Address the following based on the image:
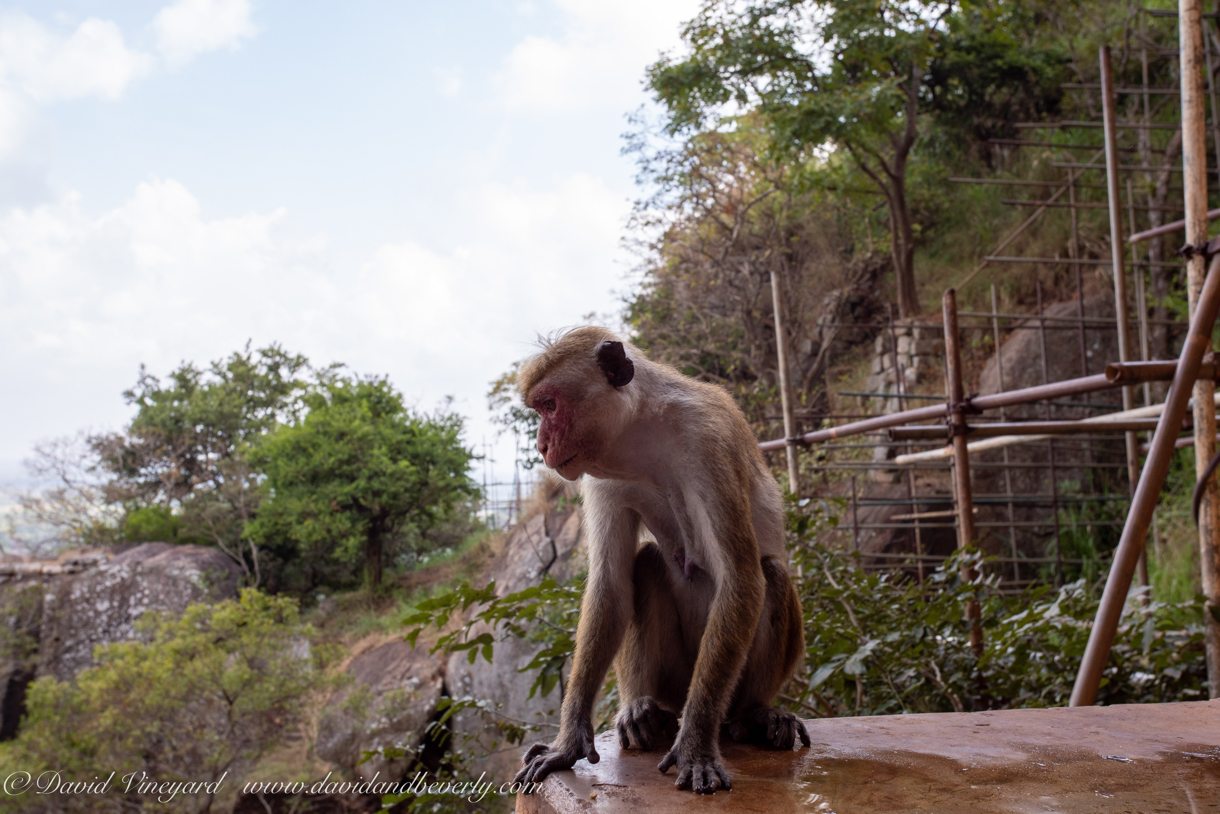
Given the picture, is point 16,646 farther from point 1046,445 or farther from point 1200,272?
point 1200,272

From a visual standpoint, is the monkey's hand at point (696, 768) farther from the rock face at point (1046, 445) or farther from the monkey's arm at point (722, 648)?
the rock face at point (1046, 445)

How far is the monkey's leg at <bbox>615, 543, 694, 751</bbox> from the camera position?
2707 millimetres

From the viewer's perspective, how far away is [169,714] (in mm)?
10148

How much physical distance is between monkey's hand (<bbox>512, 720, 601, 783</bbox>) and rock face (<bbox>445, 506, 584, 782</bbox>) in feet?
26.2

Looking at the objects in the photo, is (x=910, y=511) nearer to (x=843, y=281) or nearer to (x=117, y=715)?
(x=843, y=281)

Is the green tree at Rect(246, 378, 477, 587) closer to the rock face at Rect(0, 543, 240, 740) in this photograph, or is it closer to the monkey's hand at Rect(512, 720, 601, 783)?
the rock face at Rect(0, 543, 240, 740)

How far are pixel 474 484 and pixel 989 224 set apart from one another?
36.8 feet

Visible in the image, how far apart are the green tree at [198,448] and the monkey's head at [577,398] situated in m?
16.7

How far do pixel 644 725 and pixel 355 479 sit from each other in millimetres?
15437

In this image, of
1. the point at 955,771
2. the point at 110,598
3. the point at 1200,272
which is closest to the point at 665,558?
the point at 955,771

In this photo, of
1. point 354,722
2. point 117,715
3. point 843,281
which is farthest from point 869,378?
point 117,715

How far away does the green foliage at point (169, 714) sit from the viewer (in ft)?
32.1

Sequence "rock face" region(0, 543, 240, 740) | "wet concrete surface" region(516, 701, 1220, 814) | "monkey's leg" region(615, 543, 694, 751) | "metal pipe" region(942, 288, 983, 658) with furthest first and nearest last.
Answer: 1. "rock face" region(0, 543, 240, 740)
2. "metal pipe" region(942, 288, 983, 658)
3. "monkey's leg" region(615, 543, 694, 751)
4. "wet concrete surface" region(516, 701, 1220, 814)

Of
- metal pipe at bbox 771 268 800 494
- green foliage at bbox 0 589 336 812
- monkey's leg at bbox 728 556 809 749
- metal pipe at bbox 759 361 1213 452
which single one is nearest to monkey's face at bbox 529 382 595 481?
monkey's leg at bbox 728 556 809 749
